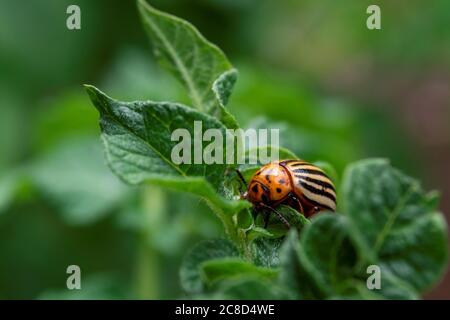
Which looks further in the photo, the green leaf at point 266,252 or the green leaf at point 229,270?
the green leaf at point 266,252

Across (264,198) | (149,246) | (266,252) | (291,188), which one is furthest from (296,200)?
(149,246)

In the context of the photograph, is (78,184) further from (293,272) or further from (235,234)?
(293,272)

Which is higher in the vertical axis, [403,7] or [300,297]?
[403,7]

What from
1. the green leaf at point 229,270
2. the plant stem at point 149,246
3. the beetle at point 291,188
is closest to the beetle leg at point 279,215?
the beetle at point 291,188

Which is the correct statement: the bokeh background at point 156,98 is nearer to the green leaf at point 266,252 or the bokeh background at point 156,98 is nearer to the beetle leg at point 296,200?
the beetle leg at point 296,200

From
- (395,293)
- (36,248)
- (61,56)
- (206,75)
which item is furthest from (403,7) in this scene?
(395,293)
